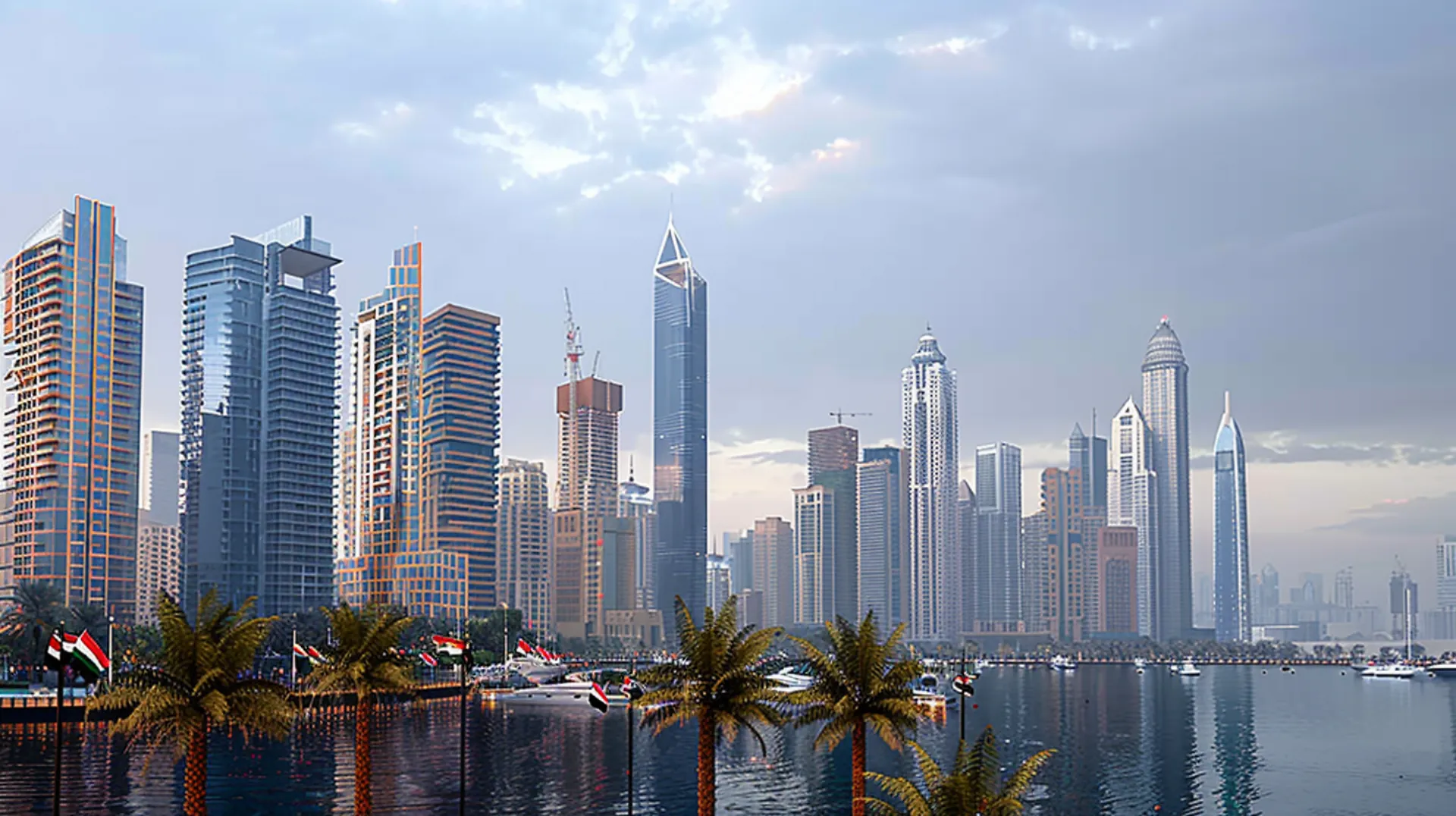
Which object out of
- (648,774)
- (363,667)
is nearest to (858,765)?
(363,667)

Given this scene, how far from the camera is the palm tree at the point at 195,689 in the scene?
5247 cm

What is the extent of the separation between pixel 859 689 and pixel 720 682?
241 inches

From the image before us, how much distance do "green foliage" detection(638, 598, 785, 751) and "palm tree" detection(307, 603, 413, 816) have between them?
12.1 m

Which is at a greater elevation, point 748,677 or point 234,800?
point 748,677

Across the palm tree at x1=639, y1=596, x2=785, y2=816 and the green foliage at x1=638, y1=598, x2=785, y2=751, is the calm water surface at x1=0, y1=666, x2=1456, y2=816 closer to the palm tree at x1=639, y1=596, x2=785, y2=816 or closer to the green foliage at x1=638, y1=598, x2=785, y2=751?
the palm tree at x1=639, y1=596, x2=785, y2=816

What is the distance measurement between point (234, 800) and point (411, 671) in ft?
175

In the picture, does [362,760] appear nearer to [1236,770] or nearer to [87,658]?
[87,658]

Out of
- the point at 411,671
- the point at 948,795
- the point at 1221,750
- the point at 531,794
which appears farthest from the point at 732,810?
the point at 1221,750

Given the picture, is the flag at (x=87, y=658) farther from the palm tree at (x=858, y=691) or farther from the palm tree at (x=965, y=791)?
the palm tree at (x=965, y=791)

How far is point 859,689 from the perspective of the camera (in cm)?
5559

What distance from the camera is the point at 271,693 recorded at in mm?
55500

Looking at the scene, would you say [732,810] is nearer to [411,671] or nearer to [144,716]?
[411,671]

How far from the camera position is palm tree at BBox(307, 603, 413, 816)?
58.5 metres

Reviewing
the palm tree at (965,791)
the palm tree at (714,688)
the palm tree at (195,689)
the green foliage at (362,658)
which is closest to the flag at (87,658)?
the palm tree at (195,689)
